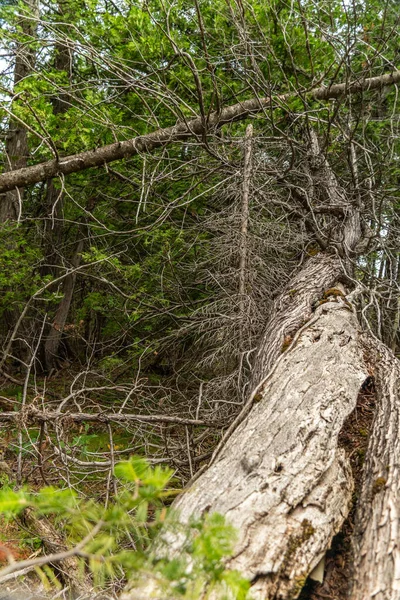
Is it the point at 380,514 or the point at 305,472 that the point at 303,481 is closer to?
the point at 305,472

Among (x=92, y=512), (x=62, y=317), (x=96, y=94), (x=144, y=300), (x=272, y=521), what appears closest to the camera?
(x=92, y=512)

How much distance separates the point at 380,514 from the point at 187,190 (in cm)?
355

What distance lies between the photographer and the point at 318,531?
1690mm

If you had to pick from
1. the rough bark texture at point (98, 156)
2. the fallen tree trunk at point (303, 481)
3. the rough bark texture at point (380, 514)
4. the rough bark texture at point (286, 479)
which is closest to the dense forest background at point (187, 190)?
the rough bark texture at point (98, 156)

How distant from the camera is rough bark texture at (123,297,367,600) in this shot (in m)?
1.52

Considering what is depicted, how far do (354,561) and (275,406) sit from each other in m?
0.83

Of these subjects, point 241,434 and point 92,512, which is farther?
point 241,434

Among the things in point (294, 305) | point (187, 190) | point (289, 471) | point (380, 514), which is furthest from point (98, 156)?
point (380, 514)

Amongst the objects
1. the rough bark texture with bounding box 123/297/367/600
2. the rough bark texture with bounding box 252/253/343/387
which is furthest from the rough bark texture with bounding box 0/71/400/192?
the rough bark texture with bounding box 123/297/367/600

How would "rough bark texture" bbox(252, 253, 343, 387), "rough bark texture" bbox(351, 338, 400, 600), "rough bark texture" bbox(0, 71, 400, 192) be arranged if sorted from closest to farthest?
"rough bark texture" bbox(351, 338, 400, 600) < "rough bark texture" bbox(252, 253, 343, 387) < "rough bark texture" bbox(0, 71, 400, 192)

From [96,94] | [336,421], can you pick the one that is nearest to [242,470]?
[336,421]

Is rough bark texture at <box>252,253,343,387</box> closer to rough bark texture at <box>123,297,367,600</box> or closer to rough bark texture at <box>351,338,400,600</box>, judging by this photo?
rough bark texture at <box>123,297,367,600</box>

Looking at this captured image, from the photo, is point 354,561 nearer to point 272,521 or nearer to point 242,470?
point 272,521

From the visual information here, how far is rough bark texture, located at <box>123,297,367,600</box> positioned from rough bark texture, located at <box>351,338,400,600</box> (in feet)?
0.35
